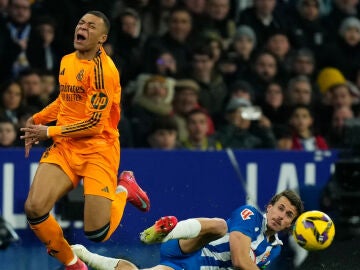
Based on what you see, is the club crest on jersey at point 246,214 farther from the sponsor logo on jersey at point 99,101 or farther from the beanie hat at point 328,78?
the beanie hat at point 328,78

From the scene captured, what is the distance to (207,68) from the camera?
14375 millimetres

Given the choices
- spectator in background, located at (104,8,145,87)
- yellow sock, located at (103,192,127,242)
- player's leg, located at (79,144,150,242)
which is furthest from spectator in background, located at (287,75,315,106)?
player's leg, located at (79,144,150,242)

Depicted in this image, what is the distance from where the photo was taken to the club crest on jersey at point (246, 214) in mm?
8766

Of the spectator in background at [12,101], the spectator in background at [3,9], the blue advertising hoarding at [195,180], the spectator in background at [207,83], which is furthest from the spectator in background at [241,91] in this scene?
the spectator in background at [3,9]

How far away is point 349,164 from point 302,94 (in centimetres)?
222

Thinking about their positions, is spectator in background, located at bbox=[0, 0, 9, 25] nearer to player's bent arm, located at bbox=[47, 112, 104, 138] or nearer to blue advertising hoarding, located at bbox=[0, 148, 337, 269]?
blue advertising hoarding, located at bbox=[0, 148, 337, 269]

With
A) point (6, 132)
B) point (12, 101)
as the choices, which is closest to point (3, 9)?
point (12, 101)

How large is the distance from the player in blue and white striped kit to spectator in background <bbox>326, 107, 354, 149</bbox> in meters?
5.65

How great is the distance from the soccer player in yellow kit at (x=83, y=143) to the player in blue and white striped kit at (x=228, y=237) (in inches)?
20.2

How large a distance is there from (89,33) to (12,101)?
150 inches

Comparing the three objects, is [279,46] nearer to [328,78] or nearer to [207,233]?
[328,78]

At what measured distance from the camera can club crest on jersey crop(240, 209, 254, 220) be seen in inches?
345

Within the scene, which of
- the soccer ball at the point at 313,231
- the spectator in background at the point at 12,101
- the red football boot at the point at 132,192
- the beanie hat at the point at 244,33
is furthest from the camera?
the beanie hat at the point at 244,33

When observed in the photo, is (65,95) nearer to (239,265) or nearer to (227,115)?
(239,265)
